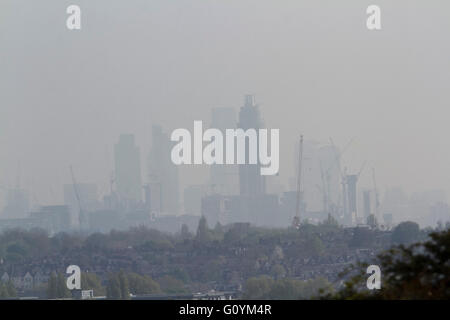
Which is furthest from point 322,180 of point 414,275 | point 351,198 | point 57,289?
point 414,275

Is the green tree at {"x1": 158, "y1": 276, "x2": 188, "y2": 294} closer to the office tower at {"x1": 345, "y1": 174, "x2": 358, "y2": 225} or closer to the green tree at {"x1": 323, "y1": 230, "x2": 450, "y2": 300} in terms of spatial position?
the office tower at {"x1": 345, "y1": 174, "x2": 358, "y2": 225}

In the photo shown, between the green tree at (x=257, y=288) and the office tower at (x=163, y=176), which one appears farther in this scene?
the office tower at (x=163, y=176)

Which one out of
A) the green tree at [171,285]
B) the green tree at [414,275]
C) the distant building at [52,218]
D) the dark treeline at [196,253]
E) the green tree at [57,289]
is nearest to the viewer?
the green tree at [414,275]

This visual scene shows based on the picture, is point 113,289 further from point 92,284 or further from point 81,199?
point 81,199

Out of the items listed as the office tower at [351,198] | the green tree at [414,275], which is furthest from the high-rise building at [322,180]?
the green tree at [414,275]

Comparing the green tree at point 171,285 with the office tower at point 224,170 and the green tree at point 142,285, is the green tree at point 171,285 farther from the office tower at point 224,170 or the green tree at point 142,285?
the office tower at point 224,170

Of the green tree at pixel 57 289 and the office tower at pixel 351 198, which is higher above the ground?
the office tower at pixel 351 198
